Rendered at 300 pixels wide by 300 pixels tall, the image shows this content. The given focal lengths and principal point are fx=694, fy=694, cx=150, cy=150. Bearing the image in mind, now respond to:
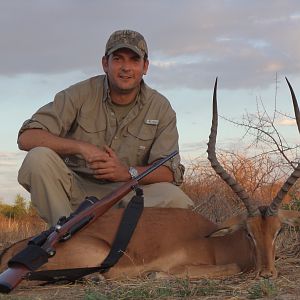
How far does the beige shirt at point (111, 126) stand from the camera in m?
7.49

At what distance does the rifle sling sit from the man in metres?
0.63

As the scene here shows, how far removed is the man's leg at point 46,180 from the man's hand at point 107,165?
1.18 feet

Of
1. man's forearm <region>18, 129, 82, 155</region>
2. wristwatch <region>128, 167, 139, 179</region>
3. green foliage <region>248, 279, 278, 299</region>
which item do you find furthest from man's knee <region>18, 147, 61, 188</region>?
green foliage <region>248, 279, 278, 299</region>

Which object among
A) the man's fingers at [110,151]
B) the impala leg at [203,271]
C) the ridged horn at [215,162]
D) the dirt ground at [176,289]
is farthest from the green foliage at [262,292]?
the man's fingers at [110,151]

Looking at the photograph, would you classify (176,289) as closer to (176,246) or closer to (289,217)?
(176,246)

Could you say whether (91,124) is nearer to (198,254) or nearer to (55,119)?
(55,119)

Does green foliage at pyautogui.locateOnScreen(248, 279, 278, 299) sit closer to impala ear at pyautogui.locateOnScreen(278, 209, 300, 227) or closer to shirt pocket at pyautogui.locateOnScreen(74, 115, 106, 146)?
impala ear at pyautogui.locateOnScreen(278, 209, 300, 227)

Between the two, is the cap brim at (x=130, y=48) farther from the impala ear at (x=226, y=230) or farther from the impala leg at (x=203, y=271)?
the impala leg at (x=203, y=271)

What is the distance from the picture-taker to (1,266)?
600cm

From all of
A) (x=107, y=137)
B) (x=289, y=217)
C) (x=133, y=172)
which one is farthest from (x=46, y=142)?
(x=289, y=217)

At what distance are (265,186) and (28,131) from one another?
5.94m

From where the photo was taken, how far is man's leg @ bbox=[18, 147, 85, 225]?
693 centimetres

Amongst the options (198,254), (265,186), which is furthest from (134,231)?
(265,186)

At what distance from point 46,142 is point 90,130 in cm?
61
